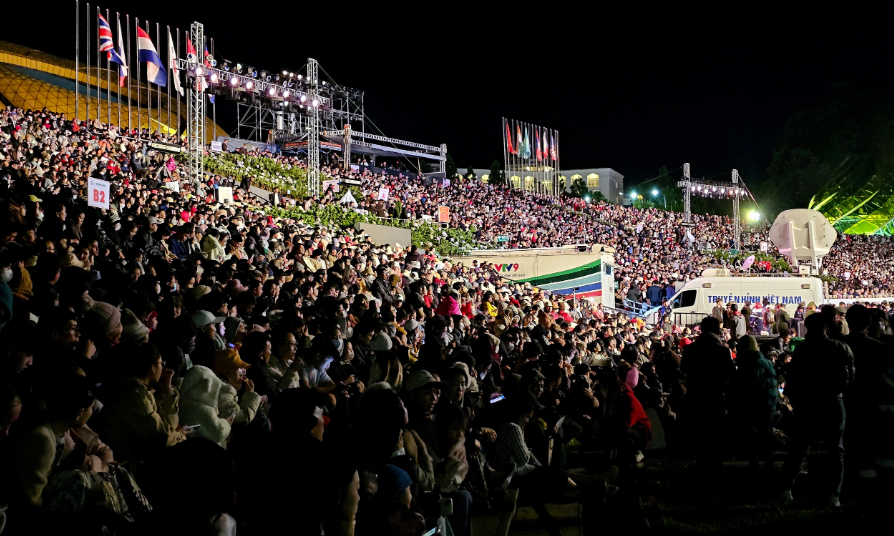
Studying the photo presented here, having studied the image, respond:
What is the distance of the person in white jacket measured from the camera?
15.5 ft

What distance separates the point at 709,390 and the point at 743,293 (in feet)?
65.2

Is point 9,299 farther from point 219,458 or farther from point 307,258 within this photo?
point 307,258

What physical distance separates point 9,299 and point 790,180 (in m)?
77.8

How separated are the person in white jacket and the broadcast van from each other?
2294 cm

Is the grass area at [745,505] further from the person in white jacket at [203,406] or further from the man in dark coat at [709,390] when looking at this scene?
the person in white jacket at [203,406]

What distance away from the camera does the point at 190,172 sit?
25.8m

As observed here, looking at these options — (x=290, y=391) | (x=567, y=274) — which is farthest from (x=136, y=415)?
(x=567, y=274)

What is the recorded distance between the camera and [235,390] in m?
5.04

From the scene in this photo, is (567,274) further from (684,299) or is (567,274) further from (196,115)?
(196,115)

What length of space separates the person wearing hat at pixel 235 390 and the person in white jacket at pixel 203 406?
5 cm

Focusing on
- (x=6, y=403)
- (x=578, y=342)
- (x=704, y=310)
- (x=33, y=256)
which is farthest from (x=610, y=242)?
(x=6, y=403)

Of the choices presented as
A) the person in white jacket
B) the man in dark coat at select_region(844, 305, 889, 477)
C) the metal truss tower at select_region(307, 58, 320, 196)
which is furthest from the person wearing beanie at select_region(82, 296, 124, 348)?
the metal truss tower at select_region(307, 58, 320, 196)

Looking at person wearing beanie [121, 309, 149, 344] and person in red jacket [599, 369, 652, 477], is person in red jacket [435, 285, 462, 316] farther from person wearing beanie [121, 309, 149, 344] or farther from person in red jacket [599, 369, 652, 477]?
person wearing beanie [121, 309, 149, 344]

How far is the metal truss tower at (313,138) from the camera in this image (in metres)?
30.9
